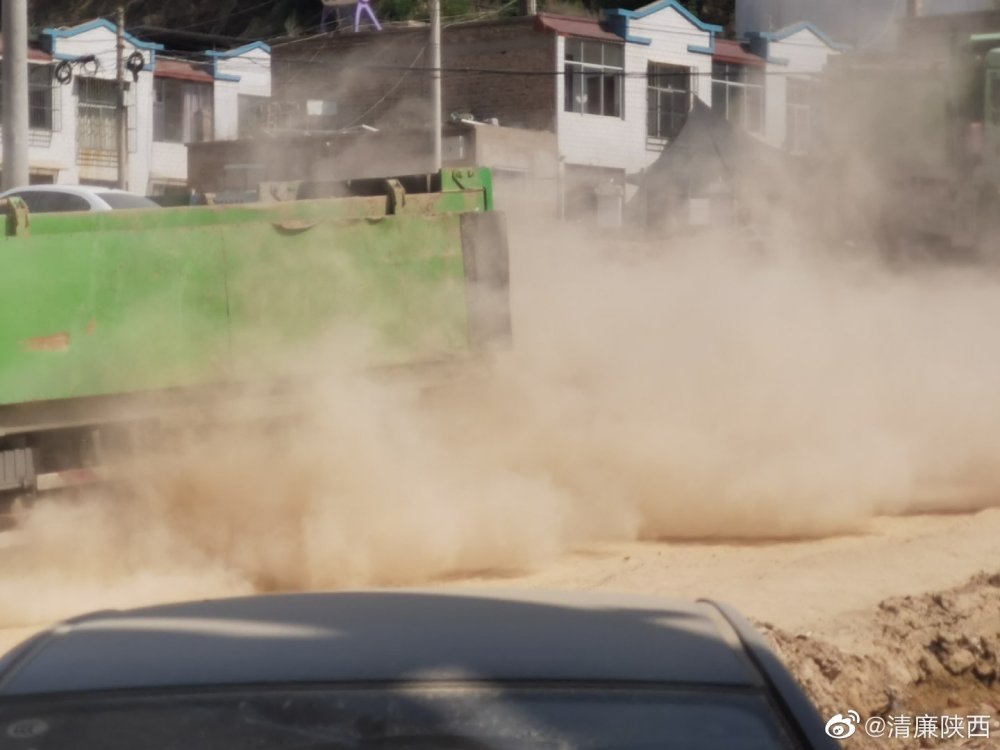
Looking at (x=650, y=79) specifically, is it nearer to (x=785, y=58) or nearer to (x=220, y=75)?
(x=785, y=58)

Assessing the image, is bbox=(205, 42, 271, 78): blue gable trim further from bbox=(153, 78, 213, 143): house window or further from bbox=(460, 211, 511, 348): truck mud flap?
bbox=(460, 211, 511, 348): truck mud flap

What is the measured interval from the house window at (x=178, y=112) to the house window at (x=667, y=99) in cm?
1388

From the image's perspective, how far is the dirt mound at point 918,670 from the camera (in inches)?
240

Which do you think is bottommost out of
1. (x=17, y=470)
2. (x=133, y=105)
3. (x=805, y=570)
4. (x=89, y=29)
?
(x=805, y=570)

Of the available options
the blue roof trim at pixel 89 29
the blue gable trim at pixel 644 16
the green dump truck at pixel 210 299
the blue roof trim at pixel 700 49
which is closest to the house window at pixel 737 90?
the blue roof trim at pixel 700 49

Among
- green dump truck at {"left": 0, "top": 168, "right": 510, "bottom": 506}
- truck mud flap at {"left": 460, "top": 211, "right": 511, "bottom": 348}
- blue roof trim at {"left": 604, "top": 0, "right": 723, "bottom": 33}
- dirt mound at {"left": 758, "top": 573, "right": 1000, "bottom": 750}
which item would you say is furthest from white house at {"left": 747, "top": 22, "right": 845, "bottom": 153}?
dirt mound at {"left": 758, "top": 573, "right": 1000, "bottom": 750}

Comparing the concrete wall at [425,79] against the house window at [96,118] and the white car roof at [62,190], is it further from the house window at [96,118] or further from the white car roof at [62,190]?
the white car roof at [62,190]

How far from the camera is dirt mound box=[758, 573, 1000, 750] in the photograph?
6102mm

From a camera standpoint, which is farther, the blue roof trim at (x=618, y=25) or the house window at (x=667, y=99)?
the house window at (x=667, y=99)

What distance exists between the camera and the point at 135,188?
45000mm

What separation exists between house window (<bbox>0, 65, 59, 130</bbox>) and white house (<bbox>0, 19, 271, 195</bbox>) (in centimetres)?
3

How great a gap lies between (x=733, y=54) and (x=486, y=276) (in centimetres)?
3864

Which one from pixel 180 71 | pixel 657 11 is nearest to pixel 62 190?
pixel 657 11

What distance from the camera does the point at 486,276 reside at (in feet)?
31.1
